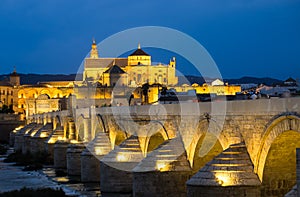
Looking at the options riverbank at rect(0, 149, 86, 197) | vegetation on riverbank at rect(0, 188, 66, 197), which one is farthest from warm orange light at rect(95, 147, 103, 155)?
vegetation on riverbank at rect(0, 188, 66, 197)

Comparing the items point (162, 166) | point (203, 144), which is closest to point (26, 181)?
point (162, 166)

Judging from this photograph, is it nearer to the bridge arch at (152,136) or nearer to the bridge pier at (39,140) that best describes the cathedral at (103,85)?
the bridge pier at (39,140)

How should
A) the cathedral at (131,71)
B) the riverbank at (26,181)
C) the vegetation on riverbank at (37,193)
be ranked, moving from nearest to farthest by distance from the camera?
1. the vegetation on riverbank at (37,193)
2. the riverbank at (26,181)
3. the cathedral at (131,71)

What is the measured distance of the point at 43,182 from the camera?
25.8m

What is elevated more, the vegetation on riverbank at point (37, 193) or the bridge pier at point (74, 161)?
the bridge pier at point (74, 161)

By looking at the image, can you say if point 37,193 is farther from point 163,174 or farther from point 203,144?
point 203,144

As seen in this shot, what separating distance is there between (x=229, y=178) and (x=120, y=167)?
8020mm

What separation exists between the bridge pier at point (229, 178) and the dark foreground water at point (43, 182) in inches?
297

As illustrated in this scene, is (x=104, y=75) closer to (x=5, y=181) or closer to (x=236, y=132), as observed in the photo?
(x=5, y=181)

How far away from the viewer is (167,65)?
350 ft

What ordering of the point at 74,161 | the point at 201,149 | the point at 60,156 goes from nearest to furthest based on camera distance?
the point at 201,149 → the point at 74,161 → the point at 60,156

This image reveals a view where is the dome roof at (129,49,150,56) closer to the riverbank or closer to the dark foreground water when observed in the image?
the riverbank

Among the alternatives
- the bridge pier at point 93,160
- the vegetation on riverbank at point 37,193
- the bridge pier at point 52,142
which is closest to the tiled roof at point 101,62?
the bridge pier at point 52,142

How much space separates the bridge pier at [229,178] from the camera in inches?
516
